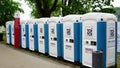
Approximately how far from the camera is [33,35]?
55.0 ft

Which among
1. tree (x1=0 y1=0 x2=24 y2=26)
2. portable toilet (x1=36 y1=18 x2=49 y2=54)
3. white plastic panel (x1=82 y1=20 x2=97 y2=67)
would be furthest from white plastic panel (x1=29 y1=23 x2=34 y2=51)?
tree (x1=0 y1=0 x2=24 y2=26)

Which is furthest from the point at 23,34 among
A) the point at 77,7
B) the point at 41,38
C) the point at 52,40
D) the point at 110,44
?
the point at 77,7

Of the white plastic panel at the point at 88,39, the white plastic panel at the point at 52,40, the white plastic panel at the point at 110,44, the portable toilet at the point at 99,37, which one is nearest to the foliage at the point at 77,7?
the white plastic panel at the point at 52,40

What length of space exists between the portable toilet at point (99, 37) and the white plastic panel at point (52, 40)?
303cm

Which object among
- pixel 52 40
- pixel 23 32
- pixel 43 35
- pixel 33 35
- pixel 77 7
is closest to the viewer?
pixel 52 40

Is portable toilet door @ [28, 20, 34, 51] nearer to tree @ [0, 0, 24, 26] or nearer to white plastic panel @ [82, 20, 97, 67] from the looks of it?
white plastic panel @ [82, 20, 97, 67]

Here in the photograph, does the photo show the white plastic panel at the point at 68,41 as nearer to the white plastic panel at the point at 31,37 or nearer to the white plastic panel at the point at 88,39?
the white plastic panel at the point at 88,39

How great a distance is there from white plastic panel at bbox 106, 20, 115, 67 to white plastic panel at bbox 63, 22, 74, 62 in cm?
203

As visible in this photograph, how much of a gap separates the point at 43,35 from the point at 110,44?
5611 millimetres

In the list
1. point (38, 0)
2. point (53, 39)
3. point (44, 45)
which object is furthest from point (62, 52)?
point (38, 0)

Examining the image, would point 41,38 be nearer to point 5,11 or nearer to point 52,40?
point 52,40

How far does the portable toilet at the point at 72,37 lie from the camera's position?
11606 mm

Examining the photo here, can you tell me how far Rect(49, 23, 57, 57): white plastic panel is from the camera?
13750mm

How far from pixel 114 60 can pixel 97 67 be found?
194 inches
